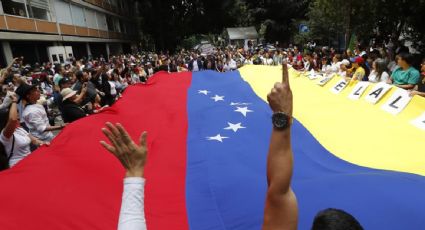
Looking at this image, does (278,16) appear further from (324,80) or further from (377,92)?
(377,92)

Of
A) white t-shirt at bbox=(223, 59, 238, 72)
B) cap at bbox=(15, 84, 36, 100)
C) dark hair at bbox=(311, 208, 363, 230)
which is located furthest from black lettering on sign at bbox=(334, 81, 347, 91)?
white t-shirt at bbox=(223, 59, 238, 72)

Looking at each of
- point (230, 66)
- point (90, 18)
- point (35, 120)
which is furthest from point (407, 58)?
point (90, 18)

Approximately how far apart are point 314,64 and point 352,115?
23.9 ft

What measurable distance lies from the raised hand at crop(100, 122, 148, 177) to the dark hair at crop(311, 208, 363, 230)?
0.73m

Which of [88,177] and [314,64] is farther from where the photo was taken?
[314,64]

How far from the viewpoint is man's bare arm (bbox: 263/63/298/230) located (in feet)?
4.50

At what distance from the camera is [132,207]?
138 cm

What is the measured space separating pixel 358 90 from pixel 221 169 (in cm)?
334

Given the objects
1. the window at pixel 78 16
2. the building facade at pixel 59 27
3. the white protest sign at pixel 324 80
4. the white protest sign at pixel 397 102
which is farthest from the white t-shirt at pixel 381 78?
the window at pixel 78 16

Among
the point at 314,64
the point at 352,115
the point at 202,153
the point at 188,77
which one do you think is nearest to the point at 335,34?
the point at 314,64

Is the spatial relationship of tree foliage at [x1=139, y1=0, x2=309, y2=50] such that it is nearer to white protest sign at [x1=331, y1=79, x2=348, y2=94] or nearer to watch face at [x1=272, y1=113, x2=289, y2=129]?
white protest sign at [x1=331, y1=79, x2=348, y2=94]

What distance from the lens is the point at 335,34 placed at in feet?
87.1

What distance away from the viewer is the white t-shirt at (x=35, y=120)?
4.47m

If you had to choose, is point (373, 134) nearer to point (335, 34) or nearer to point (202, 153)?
point (202, 153)
